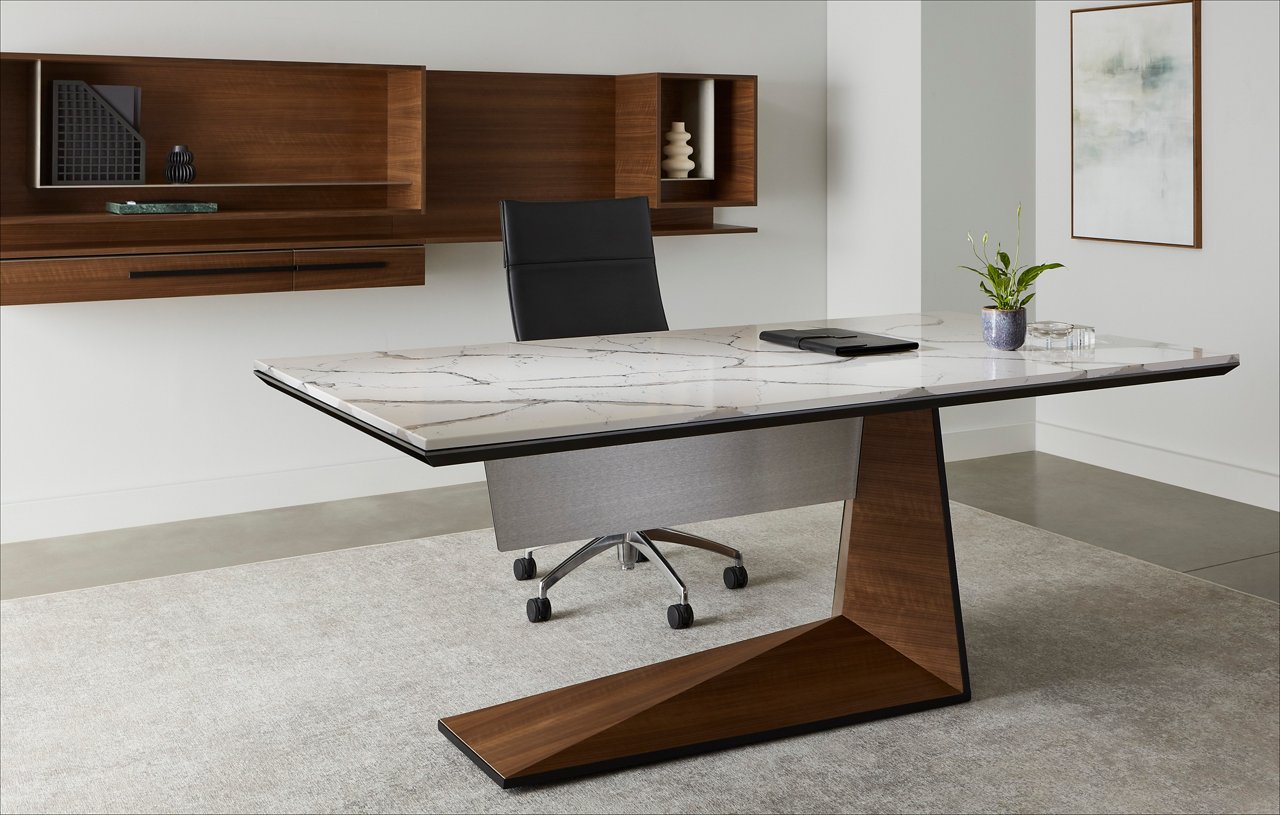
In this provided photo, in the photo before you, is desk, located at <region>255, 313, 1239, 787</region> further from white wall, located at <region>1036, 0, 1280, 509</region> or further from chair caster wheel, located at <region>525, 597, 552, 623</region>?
white wall, located at <region>1036, 0, 1280, 509</region>

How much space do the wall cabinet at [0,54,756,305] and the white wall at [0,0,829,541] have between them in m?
0.15

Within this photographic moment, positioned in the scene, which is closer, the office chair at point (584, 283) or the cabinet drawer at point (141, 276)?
the office chair at point (584, 283)

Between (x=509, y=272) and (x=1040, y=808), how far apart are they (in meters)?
2.06

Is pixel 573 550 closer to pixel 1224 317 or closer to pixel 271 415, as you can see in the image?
pixel 271 415

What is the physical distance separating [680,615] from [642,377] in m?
1.07

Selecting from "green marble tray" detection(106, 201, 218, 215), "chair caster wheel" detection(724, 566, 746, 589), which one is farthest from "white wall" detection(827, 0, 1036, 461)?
"green marble tray" detection(106, 201, 218, 215)

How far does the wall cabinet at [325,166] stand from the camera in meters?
4.20

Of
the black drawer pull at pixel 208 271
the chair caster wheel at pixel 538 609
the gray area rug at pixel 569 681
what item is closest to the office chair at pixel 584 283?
the chair caster wheel at pixel 538 609

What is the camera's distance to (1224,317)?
16.0ft

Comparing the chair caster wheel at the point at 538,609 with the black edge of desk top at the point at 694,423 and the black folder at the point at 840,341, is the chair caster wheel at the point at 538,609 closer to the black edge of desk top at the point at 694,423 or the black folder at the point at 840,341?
the black folder at the point at 840,341

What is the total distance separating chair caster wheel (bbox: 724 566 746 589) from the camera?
3904 mm

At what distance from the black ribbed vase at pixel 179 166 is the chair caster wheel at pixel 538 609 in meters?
1.98

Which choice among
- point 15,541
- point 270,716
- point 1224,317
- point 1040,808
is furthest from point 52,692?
point 1224,317

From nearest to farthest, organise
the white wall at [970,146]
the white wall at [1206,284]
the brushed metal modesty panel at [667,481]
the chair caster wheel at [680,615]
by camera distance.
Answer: the brushed metal modesty panel at [667,481] < the chair caster wheel at [680,615] < the white wall at [1206,284] < the white wall at [970,146]
